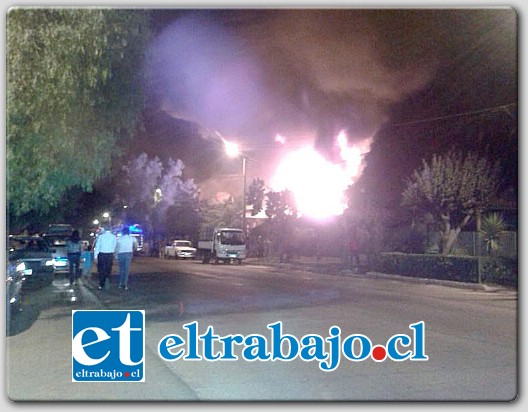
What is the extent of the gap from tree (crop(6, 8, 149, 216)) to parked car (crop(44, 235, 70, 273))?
244 inches

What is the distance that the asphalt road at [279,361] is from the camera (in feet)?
23.7

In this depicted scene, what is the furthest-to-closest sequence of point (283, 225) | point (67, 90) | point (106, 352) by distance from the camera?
point (283, 225) → point (67, 90) → point (106, 352)

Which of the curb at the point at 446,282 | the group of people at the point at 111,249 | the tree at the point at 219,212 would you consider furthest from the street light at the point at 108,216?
the curb at the point at 446,282

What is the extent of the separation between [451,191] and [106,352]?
16.6 metres

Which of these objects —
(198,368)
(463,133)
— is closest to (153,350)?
(198,368)

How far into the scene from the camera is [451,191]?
868 inches

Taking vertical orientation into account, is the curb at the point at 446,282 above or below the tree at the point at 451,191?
below

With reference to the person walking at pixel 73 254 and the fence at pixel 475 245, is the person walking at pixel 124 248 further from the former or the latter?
the fence at pixel 475 245

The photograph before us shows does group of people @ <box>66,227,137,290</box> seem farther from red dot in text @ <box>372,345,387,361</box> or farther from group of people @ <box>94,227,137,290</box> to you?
red dot in text @ <box>372,345,387,361</box>

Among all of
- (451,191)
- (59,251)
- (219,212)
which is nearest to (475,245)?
(451,191)

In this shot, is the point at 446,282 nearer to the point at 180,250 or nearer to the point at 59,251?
the point at 180,250

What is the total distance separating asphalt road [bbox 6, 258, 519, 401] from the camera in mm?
7215

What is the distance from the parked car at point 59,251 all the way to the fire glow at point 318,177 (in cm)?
516

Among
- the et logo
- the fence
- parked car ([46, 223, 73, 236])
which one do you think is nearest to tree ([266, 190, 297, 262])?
the fence
